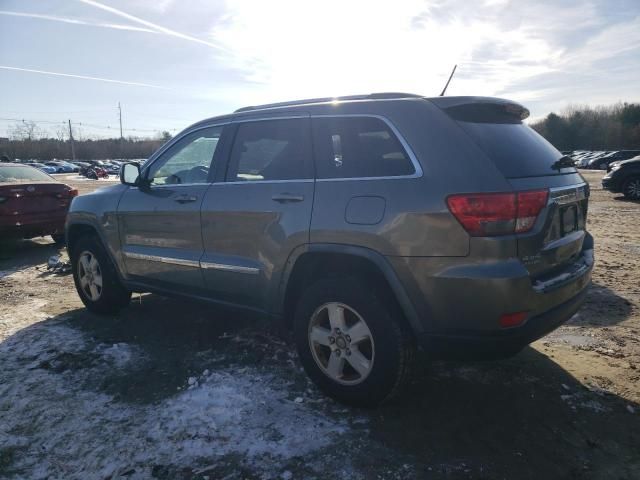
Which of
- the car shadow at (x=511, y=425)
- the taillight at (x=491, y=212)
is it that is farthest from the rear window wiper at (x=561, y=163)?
the car shadow at (x=511, y=425)

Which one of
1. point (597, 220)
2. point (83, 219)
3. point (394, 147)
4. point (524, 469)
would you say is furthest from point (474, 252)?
point (597, 220)

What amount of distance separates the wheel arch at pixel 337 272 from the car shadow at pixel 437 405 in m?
0.63

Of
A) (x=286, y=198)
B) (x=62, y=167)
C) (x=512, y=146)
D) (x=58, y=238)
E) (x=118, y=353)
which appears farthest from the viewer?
(x=62, y=167)

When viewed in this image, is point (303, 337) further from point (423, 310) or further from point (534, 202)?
point (534, 202)

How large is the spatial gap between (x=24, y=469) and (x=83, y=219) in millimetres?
2856

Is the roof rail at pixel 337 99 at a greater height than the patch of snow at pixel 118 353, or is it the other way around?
the roof rail at pixel 337 99

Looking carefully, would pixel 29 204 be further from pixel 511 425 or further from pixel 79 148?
pixel 79 148

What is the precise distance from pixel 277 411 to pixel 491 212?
1808 mm

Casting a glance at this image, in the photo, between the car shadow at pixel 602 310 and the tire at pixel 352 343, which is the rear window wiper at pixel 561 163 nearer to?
the tire at pixel 352 343

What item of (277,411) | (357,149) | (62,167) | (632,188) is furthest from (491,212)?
(62,167)

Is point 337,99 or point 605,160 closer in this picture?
point 337,99

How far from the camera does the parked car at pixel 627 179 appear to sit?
1485cm

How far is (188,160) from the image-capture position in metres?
4.01

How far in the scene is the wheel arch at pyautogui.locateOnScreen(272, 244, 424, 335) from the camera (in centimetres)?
262
